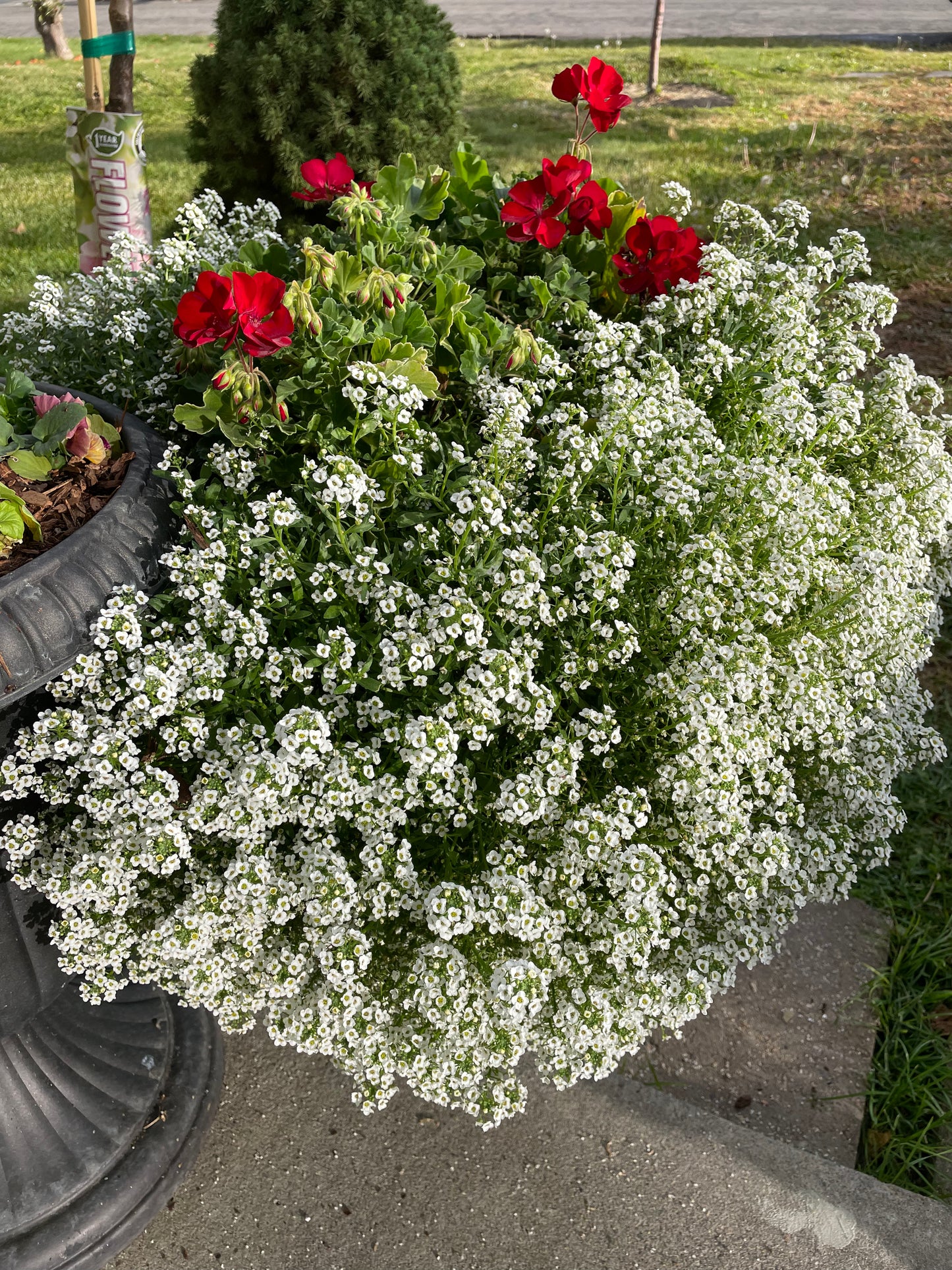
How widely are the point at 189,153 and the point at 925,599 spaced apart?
14.1ft

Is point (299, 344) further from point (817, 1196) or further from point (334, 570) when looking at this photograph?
point (817, 1196)

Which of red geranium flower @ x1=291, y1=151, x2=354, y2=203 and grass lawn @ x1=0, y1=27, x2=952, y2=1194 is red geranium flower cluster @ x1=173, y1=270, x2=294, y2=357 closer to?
red geranium flower @ x1=291, y1=151, x2=354, y2=203

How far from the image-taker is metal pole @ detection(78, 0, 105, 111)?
3.52 meters

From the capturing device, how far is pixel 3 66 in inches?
504

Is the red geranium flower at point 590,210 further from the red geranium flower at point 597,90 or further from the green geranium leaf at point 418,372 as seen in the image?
the green geranium leaf at point 418,372

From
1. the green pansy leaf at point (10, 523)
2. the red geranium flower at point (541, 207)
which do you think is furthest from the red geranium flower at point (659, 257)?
the green pansy leaf at point (10, 523)

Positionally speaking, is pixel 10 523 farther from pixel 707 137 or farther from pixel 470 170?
pixel 707 137

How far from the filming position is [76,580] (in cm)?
181

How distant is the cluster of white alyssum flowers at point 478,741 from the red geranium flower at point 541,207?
479 millimetres

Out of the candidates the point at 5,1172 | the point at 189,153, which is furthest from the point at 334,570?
the point at 189,153

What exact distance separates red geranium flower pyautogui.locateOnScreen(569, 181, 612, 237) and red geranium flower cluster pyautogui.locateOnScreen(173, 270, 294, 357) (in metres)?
1.13

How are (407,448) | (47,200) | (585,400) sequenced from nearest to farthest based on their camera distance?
1. (407,448)
2. (585,400)
3. (47,200)

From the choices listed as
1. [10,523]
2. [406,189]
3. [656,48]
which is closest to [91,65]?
[406,189]

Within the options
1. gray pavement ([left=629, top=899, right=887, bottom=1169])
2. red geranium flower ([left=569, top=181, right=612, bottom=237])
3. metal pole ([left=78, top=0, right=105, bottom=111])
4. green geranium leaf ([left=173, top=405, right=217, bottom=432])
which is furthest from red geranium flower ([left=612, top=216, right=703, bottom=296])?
metal pole ([left=78, top=0, right=105, bottom=111])
